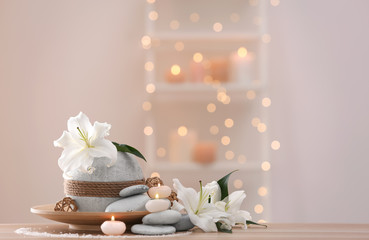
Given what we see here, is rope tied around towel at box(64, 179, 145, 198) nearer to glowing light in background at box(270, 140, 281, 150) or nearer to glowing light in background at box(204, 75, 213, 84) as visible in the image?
glowing light in background at box(204, 75, 213, 84)

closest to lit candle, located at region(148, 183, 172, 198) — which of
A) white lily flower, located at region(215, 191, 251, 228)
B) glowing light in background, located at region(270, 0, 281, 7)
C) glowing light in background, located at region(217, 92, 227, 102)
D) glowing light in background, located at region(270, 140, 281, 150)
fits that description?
white lily flower, located at region(215, 191, 251, 228)

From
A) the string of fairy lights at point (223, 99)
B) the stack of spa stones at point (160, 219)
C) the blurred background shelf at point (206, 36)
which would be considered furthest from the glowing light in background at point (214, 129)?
the stack of spa stones at point (160, 219)

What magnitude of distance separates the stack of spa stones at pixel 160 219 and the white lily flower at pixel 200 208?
2 centimetres

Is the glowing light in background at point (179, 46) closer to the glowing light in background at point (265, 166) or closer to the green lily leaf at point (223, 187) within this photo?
the glowing light in background at point (265, 166)

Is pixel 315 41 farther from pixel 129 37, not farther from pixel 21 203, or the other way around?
pixel 21 203

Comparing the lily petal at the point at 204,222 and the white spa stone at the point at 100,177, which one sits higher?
the white spa stone at the point at 100,177

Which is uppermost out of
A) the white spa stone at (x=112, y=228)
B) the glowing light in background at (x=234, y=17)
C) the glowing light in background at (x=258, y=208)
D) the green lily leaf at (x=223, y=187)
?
the glowing light in background at (x=234, y=17)

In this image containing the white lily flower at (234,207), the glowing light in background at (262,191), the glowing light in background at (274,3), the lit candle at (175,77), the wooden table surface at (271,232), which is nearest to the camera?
the wooden table surface at (271,232)

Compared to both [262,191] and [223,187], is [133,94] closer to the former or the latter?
[262,191]

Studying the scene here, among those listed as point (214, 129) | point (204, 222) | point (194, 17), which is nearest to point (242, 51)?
point (194, 17)

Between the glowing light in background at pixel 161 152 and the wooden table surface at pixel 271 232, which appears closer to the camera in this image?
the wooden table surface at pixel 271 232

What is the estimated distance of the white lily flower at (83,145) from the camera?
0.97 metres

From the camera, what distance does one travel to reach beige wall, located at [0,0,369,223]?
8.94ft

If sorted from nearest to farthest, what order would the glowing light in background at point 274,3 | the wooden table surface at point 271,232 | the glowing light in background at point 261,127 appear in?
the wooden table surface at point 271,232
the glowing light in background at point 261,127
the glowing light in background at point 274,3
